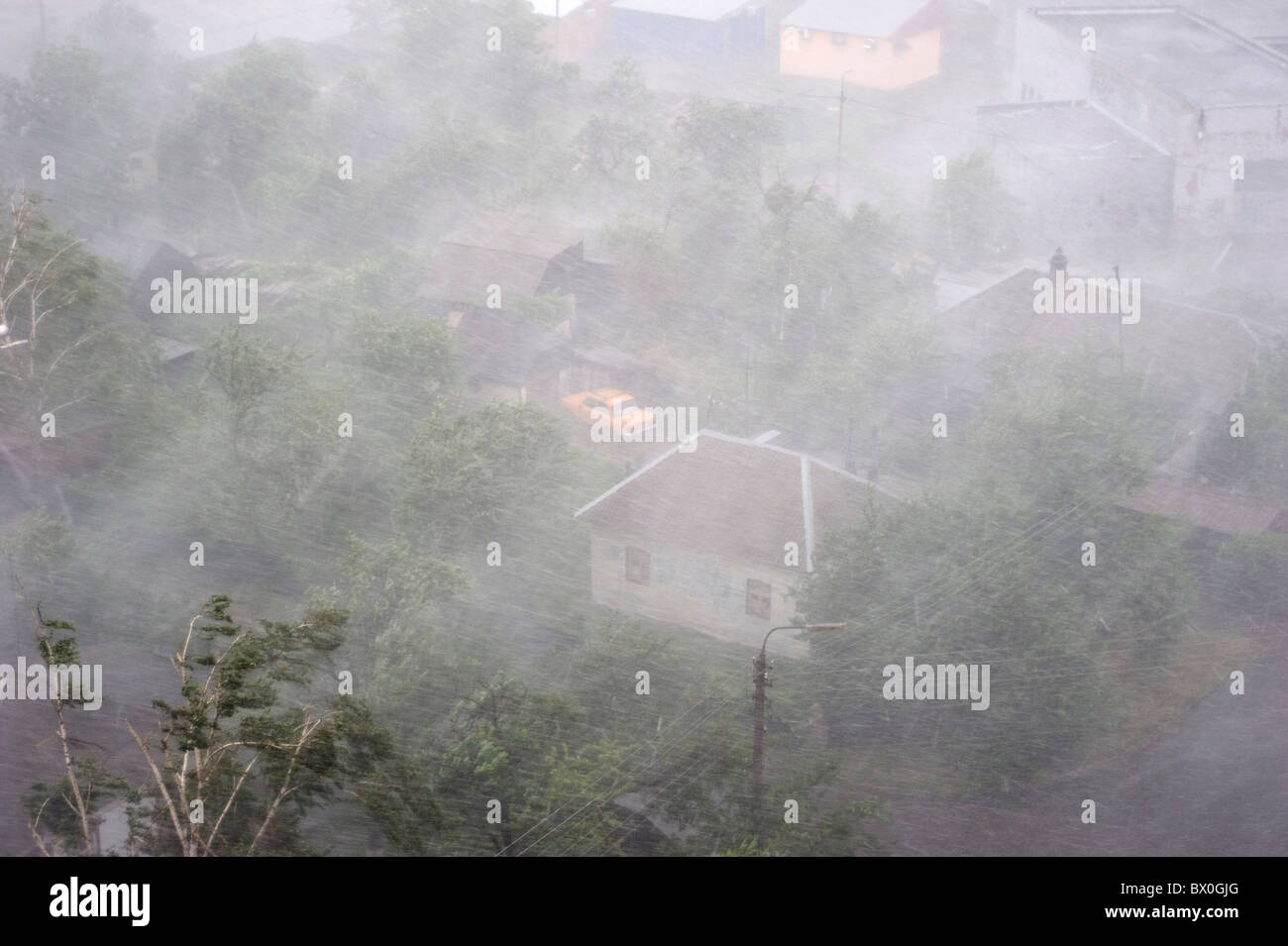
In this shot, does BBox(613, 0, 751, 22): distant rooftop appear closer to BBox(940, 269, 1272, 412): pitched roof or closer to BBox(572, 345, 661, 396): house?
BBox(572, 345, 661, 396): house

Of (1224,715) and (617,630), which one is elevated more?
(617,630)

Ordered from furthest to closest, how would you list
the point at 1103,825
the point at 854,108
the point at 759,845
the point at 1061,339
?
the point at 854,108
the point at 1061,339
the point at 1103,825
the point at 759,845

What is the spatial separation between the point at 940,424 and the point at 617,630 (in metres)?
9.87

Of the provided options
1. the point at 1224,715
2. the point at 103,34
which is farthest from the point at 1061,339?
the point at 103,34

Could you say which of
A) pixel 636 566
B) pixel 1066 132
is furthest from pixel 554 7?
pixel 636 566

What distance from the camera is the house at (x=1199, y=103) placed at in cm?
3048

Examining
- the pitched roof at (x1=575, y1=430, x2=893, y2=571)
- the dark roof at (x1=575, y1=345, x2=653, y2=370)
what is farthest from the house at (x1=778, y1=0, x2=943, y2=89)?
the pitched roof at (x1=575, y1=430, x2=893, y2=571)

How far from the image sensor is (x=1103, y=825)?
15.4 m

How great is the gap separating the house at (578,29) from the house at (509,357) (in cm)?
2232

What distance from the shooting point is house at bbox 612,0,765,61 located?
44.9 metres

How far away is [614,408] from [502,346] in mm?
2703

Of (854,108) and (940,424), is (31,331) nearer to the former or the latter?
(940,424)

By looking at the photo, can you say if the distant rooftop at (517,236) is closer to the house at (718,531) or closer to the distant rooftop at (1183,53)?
the house at (718,531)

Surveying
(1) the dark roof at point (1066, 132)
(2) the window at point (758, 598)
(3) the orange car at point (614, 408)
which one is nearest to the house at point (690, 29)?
(1) the dark roof at point (1066, 132)
